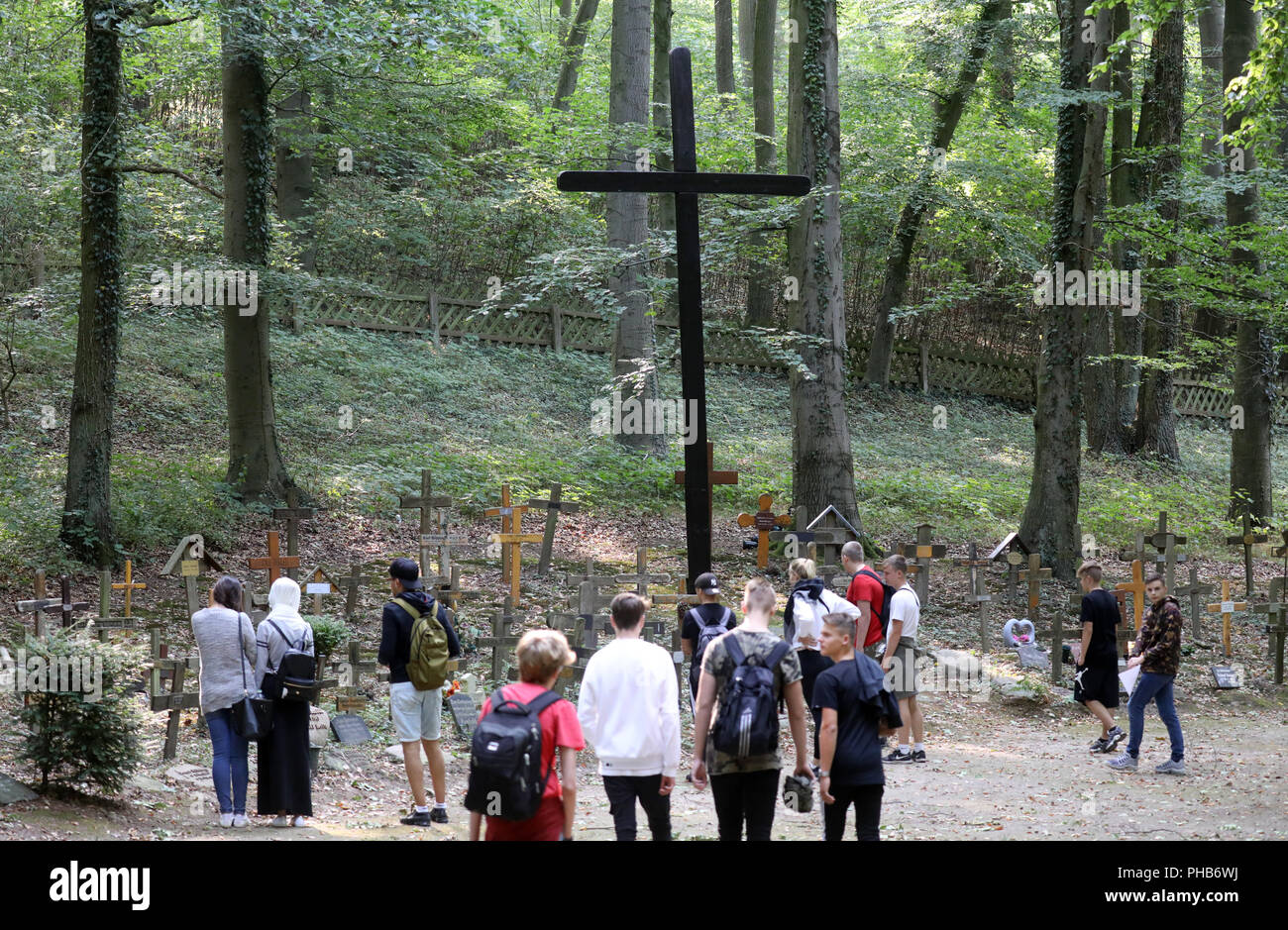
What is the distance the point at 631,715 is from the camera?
532 centimetres

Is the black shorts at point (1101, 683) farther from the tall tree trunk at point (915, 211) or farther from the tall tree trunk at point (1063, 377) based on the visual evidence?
the tall tree trunk at point (915, 211)

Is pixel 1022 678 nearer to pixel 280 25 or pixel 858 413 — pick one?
pixel 280 25

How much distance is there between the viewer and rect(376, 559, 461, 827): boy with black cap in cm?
710

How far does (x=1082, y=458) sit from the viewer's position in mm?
23281

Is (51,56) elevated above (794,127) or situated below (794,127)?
above

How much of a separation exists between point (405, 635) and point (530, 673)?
243cm

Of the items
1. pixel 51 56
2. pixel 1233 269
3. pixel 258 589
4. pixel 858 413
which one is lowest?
pixel 258 589

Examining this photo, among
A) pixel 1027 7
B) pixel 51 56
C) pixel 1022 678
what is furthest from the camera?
pixel 1027 7

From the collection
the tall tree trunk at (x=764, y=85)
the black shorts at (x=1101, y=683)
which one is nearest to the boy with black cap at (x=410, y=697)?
the black shorts at (x=1101, y=683)

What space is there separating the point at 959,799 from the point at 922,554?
5.55 meters

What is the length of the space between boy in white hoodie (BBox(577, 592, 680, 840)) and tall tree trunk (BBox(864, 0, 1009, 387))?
64.2 feet

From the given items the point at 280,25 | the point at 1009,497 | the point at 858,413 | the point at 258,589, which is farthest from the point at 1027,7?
the point at 258,589

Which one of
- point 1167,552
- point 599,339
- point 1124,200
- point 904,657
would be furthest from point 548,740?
point 599,339

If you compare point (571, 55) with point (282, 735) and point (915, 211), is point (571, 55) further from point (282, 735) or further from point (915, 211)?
point (282, 735)
